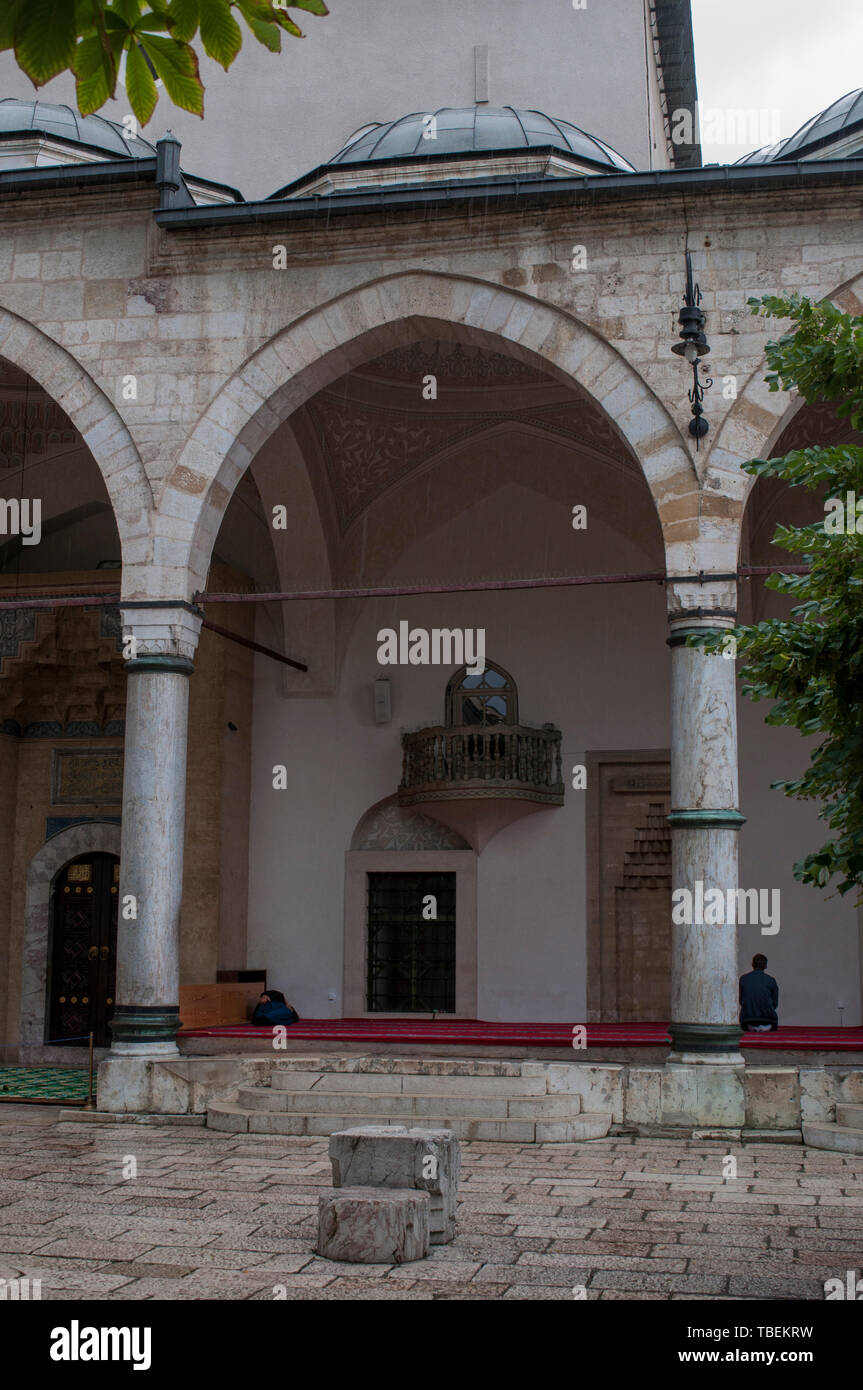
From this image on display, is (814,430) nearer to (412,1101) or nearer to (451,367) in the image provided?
(451,367)

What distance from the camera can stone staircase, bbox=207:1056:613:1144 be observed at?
24.3ft

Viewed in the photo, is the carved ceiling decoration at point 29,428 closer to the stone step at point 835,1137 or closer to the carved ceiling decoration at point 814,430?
the carved ceiling decoration at point 814,430

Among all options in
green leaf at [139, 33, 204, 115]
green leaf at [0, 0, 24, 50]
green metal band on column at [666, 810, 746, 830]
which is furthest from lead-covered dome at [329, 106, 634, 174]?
green leaf at [0, 0, 24, 50]

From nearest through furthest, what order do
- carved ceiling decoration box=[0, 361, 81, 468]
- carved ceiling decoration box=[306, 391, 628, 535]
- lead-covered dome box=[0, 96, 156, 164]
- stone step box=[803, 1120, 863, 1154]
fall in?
stone step box=[803, 1120, 863, 1154], lead-covered dome box=[0, 96, 156, 164], carved ceiling decoration box=[306, 391, 628, 535], carved ceiling decoration box=[0, 361, 81, 468]

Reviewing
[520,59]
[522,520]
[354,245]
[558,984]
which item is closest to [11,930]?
[558,984]

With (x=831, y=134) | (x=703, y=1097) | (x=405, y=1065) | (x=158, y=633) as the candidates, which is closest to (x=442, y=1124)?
(x=405, y=1065)

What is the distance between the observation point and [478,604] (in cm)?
1207

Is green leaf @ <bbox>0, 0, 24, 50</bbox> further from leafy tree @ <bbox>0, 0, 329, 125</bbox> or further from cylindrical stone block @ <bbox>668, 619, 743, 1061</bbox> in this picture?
cylindrical stone block @ <bbox>668, 619, 743, 1061</bbox>

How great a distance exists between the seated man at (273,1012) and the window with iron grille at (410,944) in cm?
132

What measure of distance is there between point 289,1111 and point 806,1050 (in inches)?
115

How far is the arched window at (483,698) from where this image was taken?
38.9 feet

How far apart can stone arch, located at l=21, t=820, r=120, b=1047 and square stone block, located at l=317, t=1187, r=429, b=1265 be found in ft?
25.5

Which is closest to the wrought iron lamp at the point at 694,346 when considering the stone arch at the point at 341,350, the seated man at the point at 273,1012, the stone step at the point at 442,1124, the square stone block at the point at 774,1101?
the stone arch at the point at 341,350
